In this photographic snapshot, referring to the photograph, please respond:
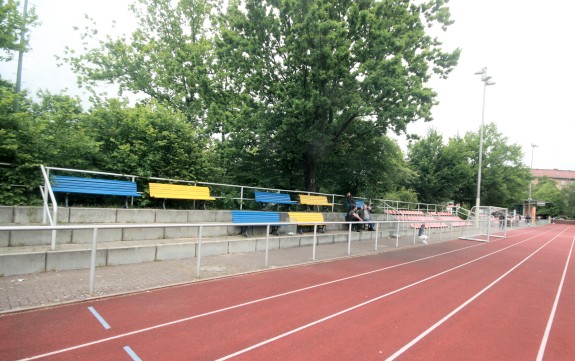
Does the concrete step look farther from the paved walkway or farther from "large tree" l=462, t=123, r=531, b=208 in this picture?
"large tree" l=462, t=123, r=531, b=208

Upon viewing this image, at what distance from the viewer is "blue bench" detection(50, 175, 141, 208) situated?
8.21 meters

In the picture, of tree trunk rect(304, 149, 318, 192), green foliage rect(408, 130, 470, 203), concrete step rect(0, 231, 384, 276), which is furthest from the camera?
green foliage rect(408, 130, 470, 203)

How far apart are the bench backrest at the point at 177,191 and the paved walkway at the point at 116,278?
8.48ft

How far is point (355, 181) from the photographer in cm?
1988

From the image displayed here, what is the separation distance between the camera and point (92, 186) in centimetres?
888

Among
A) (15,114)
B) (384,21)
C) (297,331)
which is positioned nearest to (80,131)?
(15,114)

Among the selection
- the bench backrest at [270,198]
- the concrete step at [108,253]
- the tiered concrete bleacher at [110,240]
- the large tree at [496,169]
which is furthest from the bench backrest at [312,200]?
the large tree at [496,169]

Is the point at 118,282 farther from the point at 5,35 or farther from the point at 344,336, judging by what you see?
the point at 5,35

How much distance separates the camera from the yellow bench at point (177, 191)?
1000cm

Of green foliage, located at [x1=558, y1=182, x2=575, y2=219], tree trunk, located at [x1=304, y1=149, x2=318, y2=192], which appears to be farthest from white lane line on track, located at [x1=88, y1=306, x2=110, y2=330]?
green foliage, located at [x1=558, y1=182, x2=575, y2=219]

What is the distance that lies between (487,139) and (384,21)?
3809 cm

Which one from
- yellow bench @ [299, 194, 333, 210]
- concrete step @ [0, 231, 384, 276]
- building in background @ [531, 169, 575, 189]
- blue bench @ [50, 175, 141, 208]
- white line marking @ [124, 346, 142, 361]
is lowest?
white line marking @ [124, 346, 142, 361]

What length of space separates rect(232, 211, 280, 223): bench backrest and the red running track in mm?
3348

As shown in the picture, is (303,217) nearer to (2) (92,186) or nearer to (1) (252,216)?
(1) (252,216)
